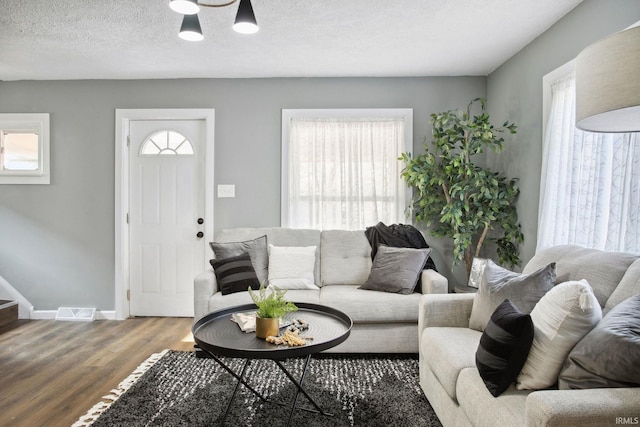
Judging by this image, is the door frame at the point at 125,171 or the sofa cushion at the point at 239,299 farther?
the door frame at the point at 125,171

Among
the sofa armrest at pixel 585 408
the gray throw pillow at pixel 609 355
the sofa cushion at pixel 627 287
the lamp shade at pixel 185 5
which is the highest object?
the lamp shade at pixel 185 5

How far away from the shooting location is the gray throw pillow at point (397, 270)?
10.8 feet

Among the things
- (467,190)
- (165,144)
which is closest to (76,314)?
(165,144)

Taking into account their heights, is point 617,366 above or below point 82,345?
above

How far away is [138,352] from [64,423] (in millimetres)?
1108

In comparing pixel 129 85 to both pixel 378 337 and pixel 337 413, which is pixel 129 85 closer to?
pixel 378 337

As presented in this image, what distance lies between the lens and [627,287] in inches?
67.5

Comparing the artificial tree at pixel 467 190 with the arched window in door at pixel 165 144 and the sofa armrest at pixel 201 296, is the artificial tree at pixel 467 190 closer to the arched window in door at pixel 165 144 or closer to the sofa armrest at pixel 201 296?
the sofa armrest at pixel 201 296

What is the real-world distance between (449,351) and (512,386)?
0.41 m

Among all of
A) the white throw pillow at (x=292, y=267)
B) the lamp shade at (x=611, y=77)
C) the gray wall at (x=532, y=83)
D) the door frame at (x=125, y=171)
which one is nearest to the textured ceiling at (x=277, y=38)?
the gray wall at (x=532, y=83)

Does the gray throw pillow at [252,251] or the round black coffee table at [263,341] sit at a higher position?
the gray throw pillow at [252,251]

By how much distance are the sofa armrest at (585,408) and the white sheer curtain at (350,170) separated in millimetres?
2955

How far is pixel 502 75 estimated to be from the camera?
3.87 metres

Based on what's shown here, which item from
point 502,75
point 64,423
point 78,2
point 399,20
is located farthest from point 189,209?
point 502,75
